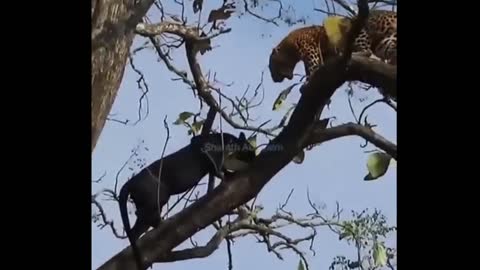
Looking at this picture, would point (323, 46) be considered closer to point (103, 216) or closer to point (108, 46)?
point (108, 46)

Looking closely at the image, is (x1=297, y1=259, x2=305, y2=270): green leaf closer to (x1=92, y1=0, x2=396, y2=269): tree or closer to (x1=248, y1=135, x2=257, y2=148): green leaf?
(x1=92, y1=0, x2=396, y2=269): tree

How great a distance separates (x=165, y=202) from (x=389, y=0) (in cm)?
59

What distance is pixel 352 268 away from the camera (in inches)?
58.7

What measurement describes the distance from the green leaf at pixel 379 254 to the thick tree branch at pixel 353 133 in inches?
6.9

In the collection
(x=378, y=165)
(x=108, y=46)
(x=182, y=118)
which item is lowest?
(x=378, y=165)

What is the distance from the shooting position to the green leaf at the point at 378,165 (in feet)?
4.87

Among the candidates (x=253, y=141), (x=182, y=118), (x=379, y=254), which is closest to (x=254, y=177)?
(x=253, y=141)

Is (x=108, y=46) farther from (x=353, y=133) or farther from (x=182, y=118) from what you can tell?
(x=353, y=133)

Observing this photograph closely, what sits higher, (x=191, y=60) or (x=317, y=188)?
(x=191, y=60)

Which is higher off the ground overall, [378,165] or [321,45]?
[321,45]

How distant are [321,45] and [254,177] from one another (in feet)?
0.96

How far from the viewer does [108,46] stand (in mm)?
1489
